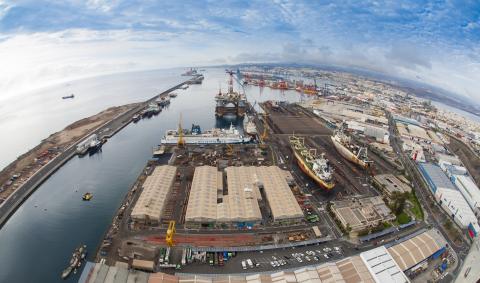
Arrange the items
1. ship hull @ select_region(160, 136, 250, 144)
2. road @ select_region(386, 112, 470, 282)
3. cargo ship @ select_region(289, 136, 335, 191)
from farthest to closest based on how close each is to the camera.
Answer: ship hull @ select_region(160, 136, 250, 144)
cargo ship @ select_region(289, 136, 335, 191)
road @ select_region(386, 112, 470, 282)

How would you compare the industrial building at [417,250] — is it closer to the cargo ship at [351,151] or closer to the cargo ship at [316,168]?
the cargo ship at [316,168]

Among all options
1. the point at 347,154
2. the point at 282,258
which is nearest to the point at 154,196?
the point at 282,258

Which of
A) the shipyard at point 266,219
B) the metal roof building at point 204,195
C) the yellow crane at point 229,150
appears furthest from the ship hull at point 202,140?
the metal roof building at point 204,195

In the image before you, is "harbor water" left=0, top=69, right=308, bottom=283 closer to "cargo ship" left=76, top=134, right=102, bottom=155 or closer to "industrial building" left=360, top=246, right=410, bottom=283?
Answer: "cargo ship" left=76, top=134, right=102, bottom=155

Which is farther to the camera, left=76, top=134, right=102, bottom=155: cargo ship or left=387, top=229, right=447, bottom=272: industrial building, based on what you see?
left=76, top=134, right=102, bottom=155: cargo ship

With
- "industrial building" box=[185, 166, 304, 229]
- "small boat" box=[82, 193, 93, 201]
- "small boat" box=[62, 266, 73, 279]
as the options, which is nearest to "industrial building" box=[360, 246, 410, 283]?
"industrial building" box=[185, 166, 304, 229]

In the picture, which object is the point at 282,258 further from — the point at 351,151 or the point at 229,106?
the point at 229,106

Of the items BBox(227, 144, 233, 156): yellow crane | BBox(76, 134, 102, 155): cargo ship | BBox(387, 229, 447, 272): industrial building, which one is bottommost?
BBox(387, 229, 447, 272): industrial building
